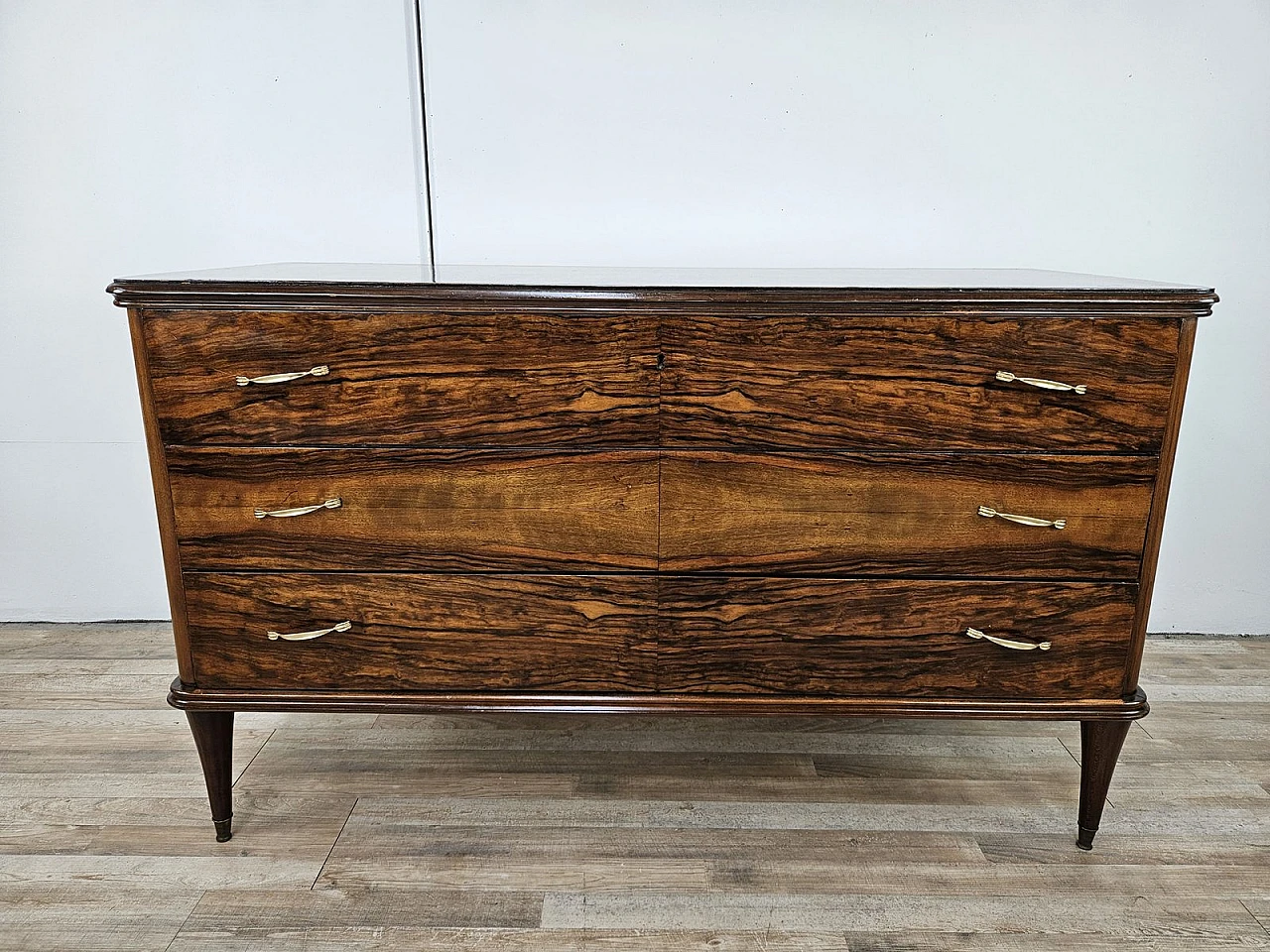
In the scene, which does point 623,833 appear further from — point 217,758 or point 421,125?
point 421,125

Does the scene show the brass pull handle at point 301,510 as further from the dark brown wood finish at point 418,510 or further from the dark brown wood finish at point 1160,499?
the dark brown wood finish at point 1160,499

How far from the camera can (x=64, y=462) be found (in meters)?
2.20

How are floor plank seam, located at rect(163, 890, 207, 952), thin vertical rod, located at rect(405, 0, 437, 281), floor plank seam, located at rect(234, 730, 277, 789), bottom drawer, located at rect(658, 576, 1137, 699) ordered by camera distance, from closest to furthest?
floor plank seam, located at rect(163, 890, 207, 952) < bottom drawer, located at rect(658, 576, 1137, 699) < floor plank seam, located at rect(234, 730, 277, 789) < thin vertical rod, located at rect(405, 0, 437, 281)

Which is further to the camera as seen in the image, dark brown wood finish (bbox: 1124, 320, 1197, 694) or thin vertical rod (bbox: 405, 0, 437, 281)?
thin vertical rod (bbox: 405, 0, 437, 281)

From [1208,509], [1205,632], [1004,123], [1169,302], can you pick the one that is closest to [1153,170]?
[1004,123]

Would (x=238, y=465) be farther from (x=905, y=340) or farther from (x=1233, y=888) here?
(x=1233, y=888)

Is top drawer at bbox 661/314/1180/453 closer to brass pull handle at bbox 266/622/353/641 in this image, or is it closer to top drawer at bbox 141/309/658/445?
top drawer at bbox 141/309/658/445

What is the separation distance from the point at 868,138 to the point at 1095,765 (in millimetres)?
1392

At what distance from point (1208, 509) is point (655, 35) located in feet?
5.86

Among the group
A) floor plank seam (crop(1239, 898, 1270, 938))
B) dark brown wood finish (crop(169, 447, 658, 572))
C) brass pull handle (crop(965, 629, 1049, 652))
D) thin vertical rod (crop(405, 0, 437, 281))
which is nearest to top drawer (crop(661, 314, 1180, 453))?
dark brown wood finish (crop(169, 447, 658, 572))

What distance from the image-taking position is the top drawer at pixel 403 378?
126cm

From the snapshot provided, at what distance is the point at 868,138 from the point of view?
1995 mm

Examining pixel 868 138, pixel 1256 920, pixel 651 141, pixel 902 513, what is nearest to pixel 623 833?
pixel 902 513

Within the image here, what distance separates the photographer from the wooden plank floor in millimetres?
1270
